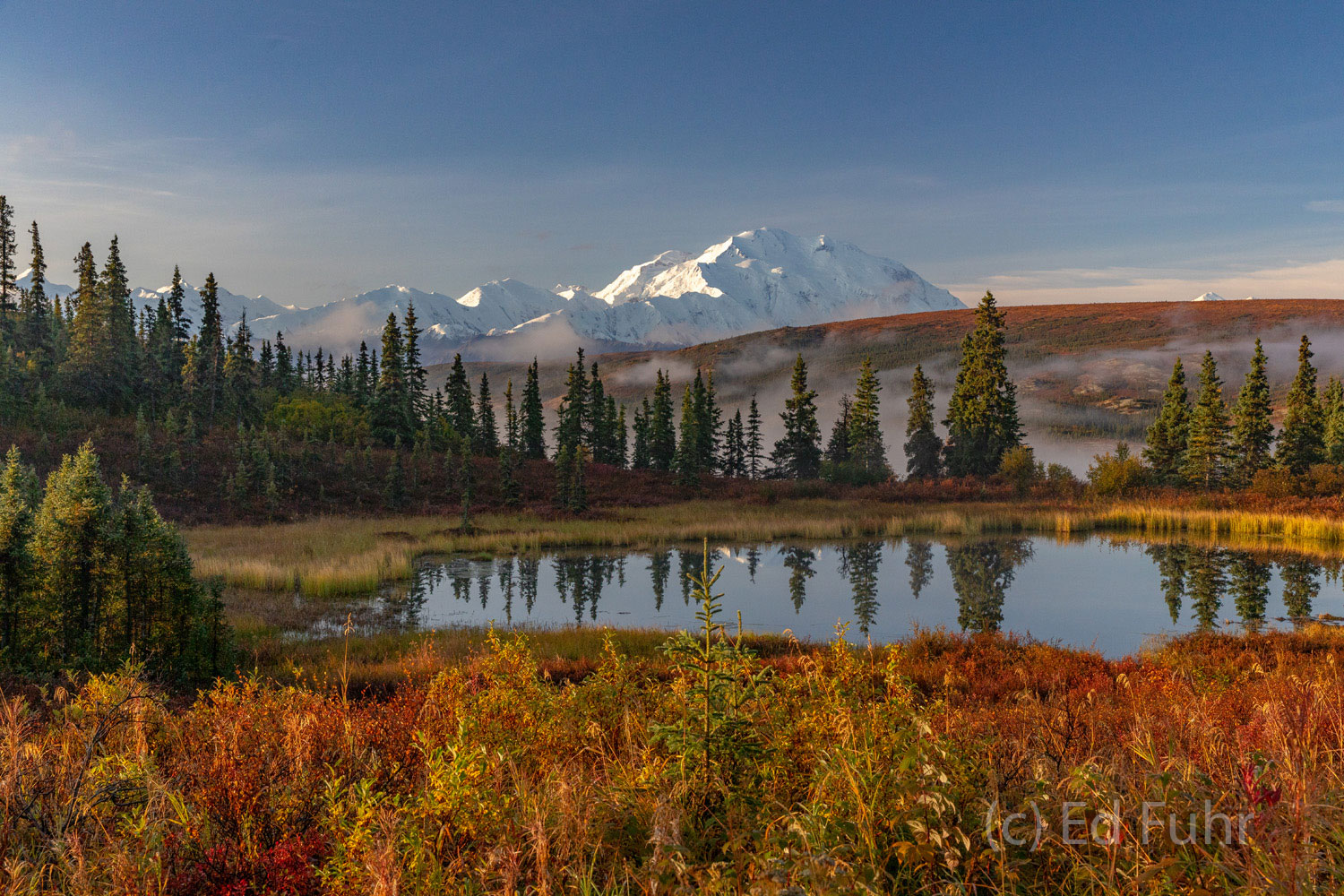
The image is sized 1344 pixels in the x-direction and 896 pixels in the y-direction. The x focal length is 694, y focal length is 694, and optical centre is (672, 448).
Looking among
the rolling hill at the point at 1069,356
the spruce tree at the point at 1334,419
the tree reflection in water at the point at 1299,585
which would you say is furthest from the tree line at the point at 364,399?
the rolling hill at the point at 1069,356

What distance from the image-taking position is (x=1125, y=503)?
43.8 metres

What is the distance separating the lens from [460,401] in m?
75.2

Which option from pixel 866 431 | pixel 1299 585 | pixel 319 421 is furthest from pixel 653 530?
pixel 866 431

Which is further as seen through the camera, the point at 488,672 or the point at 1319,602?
the point at 1319,602

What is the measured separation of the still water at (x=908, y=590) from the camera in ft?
58.8

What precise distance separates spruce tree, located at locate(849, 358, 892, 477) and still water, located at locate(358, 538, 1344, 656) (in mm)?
30401

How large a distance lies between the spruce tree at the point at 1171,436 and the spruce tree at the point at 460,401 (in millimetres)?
60619

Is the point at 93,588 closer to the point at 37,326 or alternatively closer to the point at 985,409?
the point at 985,409

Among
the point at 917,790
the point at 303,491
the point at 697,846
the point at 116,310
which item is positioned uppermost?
the point at 116,310

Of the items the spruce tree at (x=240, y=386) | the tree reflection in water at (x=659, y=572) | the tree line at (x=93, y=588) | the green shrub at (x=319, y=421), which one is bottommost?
the tree reflection in water at (x=659, y=572)

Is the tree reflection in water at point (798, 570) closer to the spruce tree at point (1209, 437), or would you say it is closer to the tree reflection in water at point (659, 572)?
the tree reflection in water at point (659, 572)

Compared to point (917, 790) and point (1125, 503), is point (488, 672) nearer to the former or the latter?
point (917, 790)

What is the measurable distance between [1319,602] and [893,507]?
25139 millimetres

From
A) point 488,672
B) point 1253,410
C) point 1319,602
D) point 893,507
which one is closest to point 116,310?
point 893,507
